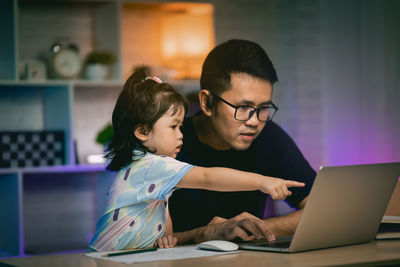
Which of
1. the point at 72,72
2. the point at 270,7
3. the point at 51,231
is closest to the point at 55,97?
the point at 72,72

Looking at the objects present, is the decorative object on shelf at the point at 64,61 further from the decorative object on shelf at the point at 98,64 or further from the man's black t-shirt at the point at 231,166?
the man's black t-shirt at the point at 231,166

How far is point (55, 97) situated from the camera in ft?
12.6

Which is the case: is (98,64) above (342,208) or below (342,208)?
above

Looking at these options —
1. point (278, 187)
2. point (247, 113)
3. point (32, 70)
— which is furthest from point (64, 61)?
point (278, 187)

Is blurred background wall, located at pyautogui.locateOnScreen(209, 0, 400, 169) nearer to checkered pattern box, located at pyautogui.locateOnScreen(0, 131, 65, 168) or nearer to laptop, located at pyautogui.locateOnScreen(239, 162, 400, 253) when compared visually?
checkered pattern box, located at pyautogui.locateOnScreen(0, 131, 65, 168)

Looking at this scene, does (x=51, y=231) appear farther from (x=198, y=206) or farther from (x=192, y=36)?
(x=198, y=206)

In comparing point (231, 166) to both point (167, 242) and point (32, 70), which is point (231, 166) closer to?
point (167, 242)

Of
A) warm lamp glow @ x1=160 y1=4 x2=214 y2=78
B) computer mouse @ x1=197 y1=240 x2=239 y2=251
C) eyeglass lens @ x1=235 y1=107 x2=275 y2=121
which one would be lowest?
computer mouse @ x1=197 y1=240 x2=239 y2=251

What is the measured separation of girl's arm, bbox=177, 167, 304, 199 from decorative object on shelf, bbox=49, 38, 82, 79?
7.48 ft

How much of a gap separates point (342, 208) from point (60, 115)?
8.56 feet

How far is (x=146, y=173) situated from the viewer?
1714 mm

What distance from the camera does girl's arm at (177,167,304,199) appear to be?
56.4 inches

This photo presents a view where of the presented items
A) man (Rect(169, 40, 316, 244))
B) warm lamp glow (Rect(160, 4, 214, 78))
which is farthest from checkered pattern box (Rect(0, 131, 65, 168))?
man (Rect(169, 40, 316, 244))

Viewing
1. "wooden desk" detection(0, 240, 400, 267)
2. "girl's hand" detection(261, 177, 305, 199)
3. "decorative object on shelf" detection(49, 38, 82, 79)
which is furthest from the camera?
"decorative object on shelf" detection(49, 38, 82, 79)
